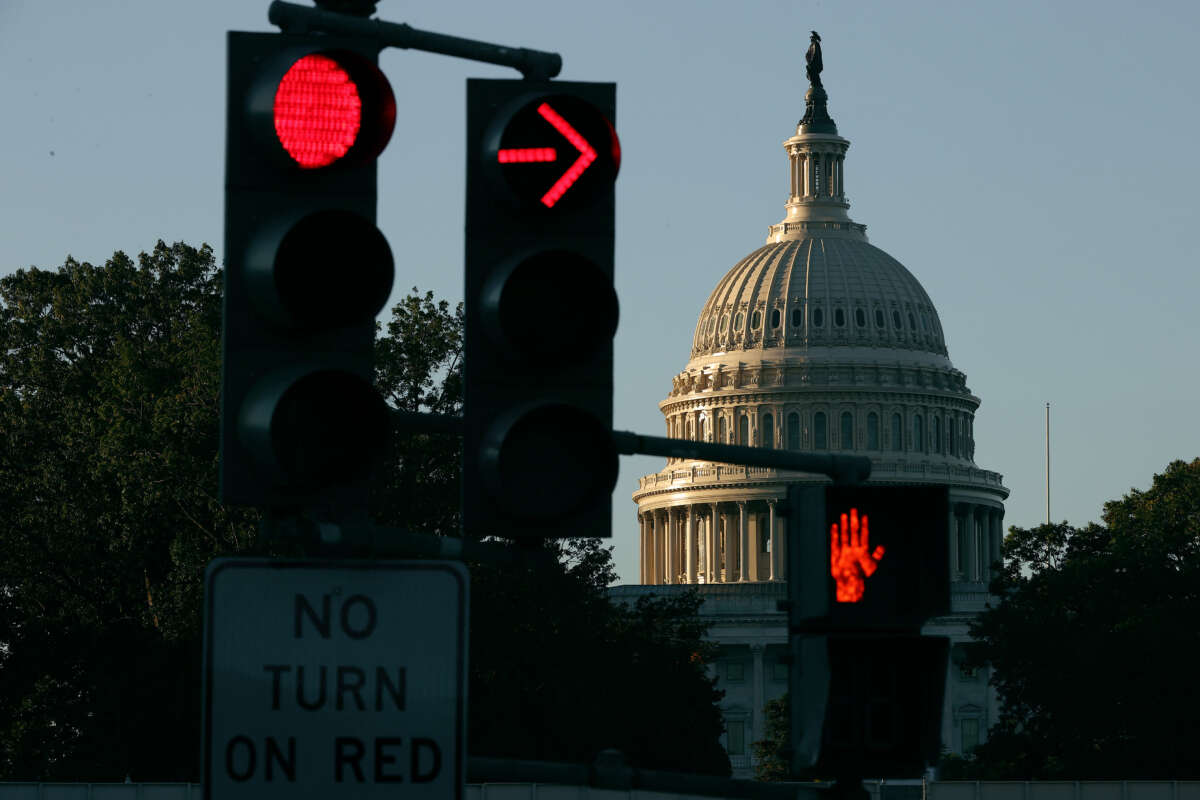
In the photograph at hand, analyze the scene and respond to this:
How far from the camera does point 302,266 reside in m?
7.12

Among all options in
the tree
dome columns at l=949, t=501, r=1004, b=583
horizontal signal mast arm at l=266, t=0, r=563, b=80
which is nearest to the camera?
horizontal signal mast arm at l=266, t=0, r=563, b=80

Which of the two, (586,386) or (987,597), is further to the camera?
(987,597)

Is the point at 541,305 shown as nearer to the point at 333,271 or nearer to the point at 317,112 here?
the point at 333,271

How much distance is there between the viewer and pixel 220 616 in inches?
284

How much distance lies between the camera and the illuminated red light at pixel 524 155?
7531mm

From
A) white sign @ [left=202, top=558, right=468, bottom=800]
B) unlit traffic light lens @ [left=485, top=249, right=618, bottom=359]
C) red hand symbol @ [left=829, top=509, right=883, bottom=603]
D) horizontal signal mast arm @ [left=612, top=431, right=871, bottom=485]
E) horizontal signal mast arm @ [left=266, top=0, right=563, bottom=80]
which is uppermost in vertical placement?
horizontal signal mast arm @ [left=266, top=0, right=563, bottom=80]

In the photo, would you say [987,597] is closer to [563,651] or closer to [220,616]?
[563,651]

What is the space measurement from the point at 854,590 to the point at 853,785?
0.60 metres

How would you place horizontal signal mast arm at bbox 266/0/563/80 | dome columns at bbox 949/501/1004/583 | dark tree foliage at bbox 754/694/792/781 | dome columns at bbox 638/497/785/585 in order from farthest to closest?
dome columns at bbox 949/501/1004/583 < dome columns at bbox 638/497/785/585 < dark tree foliage at bbox 754/694/792/781 < horizontal signal mast arm at bbox 266/0/563/80

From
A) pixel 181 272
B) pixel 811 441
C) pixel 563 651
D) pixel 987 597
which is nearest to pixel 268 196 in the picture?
pixel 563 651

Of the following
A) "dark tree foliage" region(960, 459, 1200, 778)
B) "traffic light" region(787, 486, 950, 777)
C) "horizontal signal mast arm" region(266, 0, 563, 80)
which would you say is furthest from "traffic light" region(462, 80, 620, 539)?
"dark tree foliage" region(960, 459, 1200, 778)

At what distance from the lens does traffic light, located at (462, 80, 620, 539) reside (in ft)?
24.6

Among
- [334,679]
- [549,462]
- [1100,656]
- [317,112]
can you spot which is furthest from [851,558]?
[1100,656]

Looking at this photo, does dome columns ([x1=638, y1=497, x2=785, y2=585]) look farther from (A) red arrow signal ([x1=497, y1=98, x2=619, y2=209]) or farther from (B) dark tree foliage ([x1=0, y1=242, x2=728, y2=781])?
(A) red arrow signal ([x1=497, y1=98, x2=619, y2=209])
